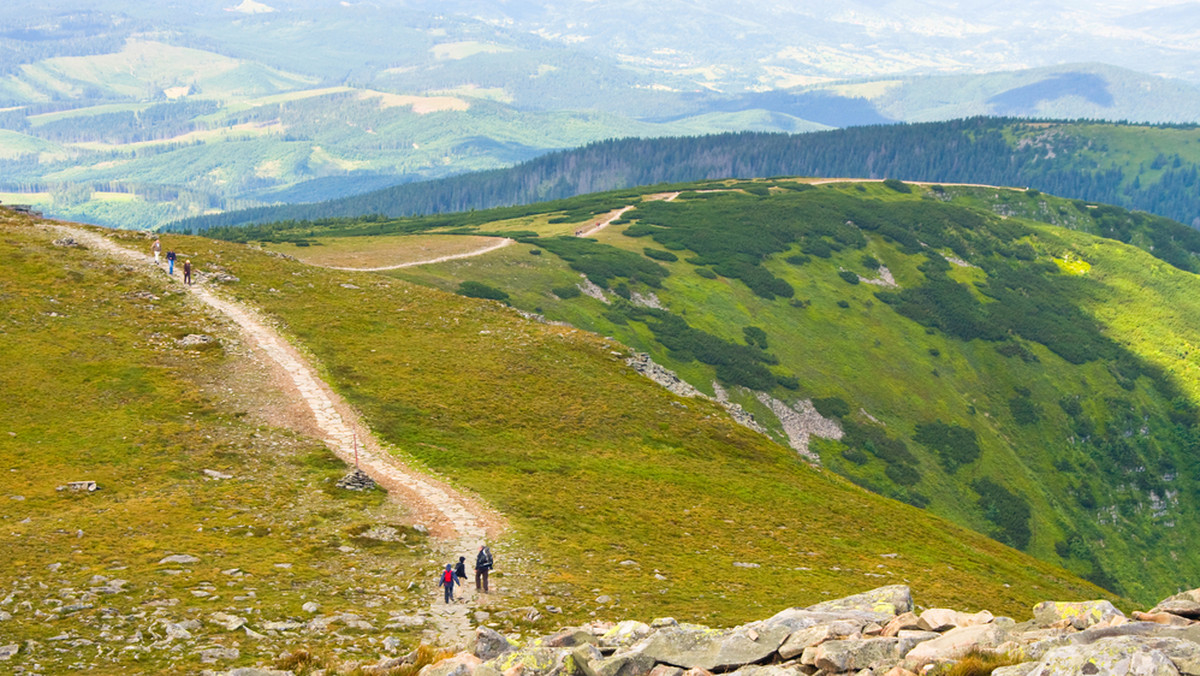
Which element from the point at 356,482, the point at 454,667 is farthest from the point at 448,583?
the point at 356,482

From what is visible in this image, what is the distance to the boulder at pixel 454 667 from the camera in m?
20.2

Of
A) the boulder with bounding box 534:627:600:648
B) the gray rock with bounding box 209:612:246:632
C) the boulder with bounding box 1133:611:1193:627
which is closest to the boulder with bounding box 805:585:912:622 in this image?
the boulder with bounding box 1133:611:1193:627

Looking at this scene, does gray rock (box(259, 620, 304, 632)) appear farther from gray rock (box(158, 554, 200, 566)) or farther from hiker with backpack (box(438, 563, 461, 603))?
gray rock (box(158, 554, 200, 566))

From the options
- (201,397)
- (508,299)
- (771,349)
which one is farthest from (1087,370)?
(201,397)

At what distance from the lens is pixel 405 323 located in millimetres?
63281

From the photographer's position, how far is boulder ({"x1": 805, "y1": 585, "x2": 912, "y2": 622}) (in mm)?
23823

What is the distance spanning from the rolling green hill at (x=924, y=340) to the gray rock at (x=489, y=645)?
245 ft

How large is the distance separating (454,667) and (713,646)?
602cm

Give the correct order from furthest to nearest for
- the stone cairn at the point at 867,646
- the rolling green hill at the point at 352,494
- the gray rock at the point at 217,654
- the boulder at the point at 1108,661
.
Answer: the rolling green hill at the point at 352,494, the gray rock at the point at 217,654, the stone cairn at the point at 867,646, the boulder at the point at 1108,661

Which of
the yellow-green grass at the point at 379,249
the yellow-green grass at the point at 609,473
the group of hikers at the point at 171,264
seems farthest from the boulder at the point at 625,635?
the yellow-green grass at the point at 379,249

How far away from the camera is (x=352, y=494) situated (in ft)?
123

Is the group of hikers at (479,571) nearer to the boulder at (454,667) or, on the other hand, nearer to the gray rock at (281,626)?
the gray rock at (281,626)

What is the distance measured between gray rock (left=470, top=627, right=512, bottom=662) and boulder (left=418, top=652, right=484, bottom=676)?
0.73 metres

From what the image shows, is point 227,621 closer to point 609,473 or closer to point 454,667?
point 454,667
